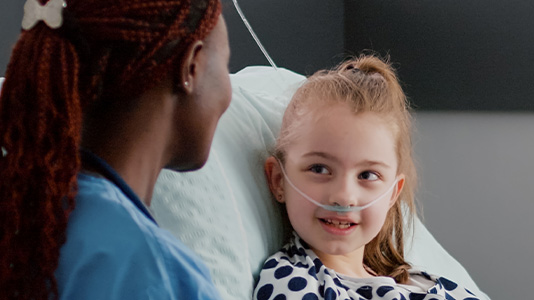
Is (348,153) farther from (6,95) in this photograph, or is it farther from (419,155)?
(419,155)

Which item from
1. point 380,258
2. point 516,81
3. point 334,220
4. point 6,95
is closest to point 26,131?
point 6,95

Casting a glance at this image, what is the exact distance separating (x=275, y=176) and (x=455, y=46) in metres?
1.23

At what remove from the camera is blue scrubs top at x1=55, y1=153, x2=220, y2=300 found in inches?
25.2

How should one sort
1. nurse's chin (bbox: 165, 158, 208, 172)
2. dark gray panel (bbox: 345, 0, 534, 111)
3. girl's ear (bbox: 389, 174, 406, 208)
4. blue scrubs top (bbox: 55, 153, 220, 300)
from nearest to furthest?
blue scrubs top (bbox: 55, 153, 220, 300), nurse's chin (bbox: 165, 158, 208, 172), girl's ear (bbox: 389, 174, 406, 208), dark gray panel (bbox: 345, 0, 534, 111)

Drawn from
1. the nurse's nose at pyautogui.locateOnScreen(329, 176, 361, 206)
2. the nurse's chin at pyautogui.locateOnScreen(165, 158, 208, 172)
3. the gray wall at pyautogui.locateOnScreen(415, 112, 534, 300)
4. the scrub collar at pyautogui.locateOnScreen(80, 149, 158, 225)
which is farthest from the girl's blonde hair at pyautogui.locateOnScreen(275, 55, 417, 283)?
the gray wall at pyautogui.locateOnScreen(415, 112, 534, 300)

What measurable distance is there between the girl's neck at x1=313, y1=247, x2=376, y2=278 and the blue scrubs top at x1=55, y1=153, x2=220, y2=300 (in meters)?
0.63

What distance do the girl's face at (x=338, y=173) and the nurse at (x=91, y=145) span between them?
0.53 metres

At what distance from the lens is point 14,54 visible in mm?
700

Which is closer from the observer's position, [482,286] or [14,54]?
[14,54]

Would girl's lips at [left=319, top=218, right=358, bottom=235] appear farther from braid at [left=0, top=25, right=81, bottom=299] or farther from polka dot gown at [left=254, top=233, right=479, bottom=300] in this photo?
A: braid at [left=0, top=25, right=81, bottom=299]

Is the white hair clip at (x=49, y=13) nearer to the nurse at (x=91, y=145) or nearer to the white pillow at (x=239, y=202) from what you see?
the nurse at (x=91, y=145)

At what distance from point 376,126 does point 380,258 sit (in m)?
0.31

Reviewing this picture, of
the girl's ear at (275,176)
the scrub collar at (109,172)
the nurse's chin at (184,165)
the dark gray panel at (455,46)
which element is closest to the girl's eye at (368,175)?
the girl's ear at (275,176)

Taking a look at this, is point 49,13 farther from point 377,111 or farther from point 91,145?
point 377,111
